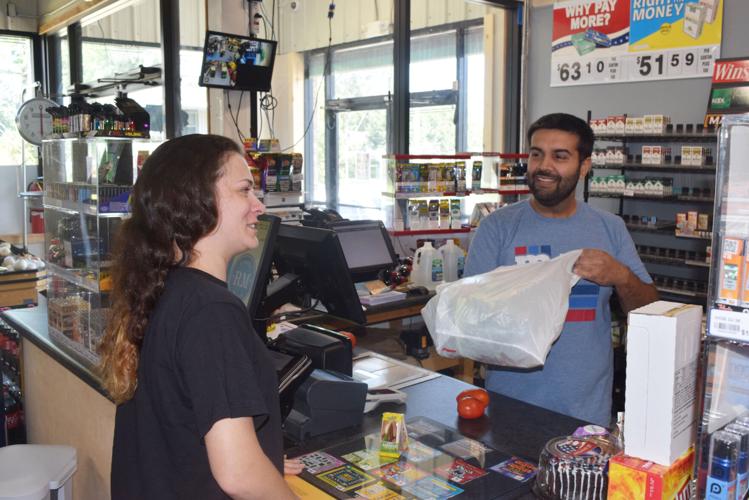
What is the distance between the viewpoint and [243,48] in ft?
16.4

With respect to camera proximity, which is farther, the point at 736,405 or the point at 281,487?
the point at 281,487

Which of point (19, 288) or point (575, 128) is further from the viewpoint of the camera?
point (19, 288)

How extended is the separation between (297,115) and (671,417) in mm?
8832

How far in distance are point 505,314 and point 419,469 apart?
A: 0.50 m

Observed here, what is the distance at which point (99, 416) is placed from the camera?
2555mm

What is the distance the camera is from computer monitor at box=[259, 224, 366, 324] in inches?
75.6

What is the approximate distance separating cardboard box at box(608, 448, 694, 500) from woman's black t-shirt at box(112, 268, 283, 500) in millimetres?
612

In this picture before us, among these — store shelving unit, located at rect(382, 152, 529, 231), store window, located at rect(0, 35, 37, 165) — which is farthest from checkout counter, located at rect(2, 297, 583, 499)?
store window, located at rect(0, 35, 37, 165)

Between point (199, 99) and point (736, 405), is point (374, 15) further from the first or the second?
point (736, 405)

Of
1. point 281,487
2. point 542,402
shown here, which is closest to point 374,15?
point 542,402

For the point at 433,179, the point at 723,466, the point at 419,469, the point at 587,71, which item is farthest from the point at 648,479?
the point at 587,71

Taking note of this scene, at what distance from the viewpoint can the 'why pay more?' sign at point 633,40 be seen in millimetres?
5281

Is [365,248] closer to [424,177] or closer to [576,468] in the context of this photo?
[424,177]

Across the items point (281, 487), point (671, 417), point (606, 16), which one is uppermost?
point (606, 16)
